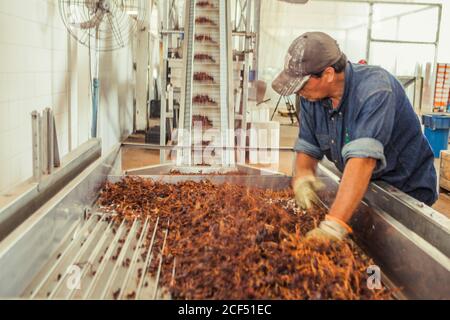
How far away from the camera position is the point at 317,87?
2.04m

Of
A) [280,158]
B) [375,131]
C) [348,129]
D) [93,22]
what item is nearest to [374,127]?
[375,131]

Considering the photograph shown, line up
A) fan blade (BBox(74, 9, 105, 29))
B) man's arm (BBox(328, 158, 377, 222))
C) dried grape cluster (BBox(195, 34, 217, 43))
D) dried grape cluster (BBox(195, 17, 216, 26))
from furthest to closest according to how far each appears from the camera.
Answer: dried grape cluster (BBox(195, 17, 216, 26)) < dried grape cluster (BBox(195, 34, 217, 43)) < fan blade (BBox(74, 9, 105, 29)) < man's arm (BBox(328, 158, 377, 222))

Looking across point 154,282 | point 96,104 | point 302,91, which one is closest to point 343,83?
point 302,91

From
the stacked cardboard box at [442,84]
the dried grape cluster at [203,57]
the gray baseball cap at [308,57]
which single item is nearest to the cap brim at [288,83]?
the gray baseball cap at [308,57]

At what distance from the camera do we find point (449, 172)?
19.4ft

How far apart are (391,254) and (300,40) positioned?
0.94 metres

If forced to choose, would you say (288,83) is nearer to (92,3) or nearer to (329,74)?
(329,74)

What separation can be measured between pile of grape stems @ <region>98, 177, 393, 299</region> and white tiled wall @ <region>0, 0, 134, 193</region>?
1000 mm

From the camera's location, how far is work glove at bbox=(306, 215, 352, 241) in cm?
168

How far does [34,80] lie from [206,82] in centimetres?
204

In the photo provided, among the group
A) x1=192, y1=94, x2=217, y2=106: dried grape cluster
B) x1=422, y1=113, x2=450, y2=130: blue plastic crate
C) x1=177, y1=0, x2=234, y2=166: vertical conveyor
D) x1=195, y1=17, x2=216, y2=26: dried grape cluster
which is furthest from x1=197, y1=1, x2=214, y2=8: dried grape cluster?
x1=422, y1=113, x2=450, y2=130: blue plastic crate

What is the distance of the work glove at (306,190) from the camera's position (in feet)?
7.60

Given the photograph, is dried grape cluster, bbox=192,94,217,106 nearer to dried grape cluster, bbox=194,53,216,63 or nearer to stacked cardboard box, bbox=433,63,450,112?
dried grape cluster, bbox=194,53,216,63

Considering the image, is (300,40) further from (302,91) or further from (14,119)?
(14,119)
